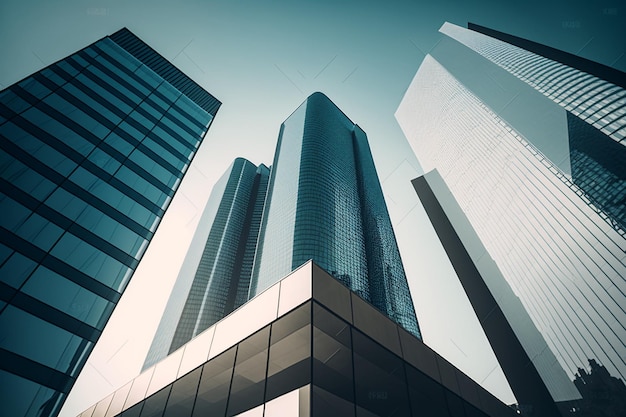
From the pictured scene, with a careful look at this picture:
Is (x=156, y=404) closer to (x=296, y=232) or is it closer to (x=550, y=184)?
(x=296, y=232)

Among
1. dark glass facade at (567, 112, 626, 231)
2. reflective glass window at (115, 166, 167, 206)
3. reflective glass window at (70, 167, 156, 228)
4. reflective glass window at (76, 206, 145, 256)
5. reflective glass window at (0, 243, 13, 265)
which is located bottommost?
reflective glass window at (0, 243, 13, 265)

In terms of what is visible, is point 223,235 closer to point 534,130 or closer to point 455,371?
point 534,130

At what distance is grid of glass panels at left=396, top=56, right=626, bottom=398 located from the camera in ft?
182

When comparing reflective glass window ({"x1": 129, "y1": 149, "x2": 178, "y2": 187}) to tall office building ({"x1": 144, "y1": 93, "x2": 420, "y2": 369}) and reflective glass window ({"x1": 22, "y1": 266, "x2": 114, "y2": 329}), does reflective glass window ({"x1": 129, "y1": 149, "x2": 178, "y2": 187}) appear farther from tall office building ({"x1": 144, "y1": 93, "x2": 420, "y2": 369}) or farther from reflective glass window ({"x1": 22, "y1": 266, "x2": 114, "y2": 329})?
tall office building ({"x1": 144, "y1": 93, "x2": 420, "y2": 369})

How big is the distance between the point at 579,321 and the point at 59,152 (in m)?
89.1

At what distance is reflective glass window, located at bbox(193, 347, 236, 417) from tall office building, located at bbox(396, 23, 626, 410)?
70.3 metres

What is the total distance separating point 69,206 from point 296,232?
79.0 metres

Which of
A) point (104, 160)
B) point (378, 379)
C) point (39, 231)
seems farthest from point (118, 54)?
point (378, 379)

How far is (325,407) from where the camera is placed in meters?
7.59

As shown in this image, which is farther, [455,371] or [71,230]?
[71,230]

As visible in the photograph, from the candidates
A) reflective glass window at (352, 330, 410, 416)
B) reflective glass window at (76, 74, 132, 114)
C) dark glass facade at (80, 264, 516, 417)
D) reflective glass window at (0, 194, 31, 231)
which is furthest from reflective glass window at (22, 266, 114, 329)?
reflective glass window at (76, 74, 132, 114)

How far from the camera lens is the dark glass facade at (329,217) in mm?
99000

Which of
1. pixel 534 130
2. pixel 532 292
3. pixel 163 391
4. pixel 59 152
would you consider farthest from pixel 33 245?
pixel 534 130

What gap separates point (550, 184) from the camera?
6975cm
